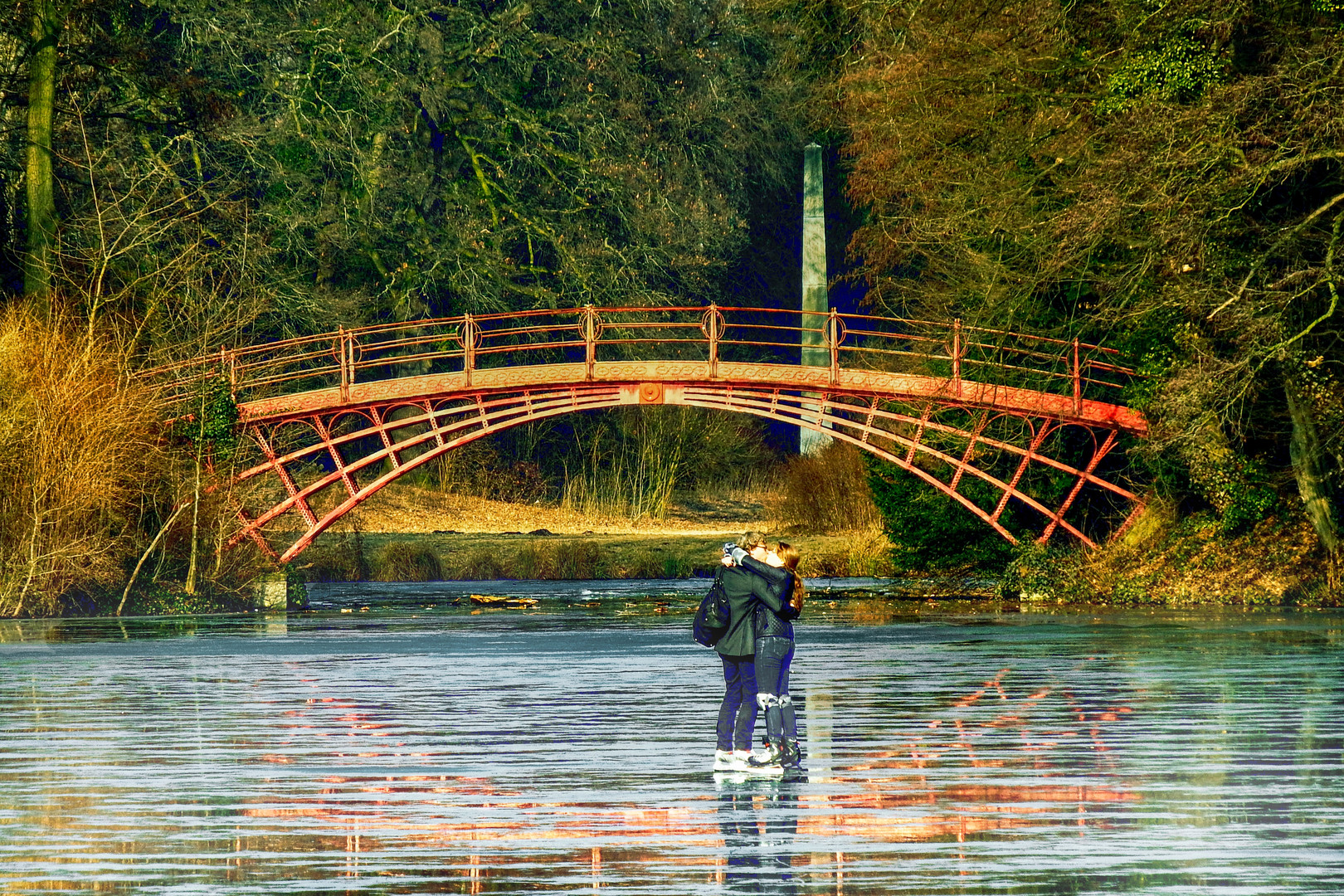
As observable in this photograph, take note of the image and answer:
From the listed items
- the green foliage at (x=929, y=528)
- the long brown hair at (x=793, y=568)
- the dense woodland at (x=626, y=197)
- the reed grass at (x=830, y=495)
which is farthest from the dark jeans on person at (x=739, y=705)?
the reed grass at (x=830, y=495)

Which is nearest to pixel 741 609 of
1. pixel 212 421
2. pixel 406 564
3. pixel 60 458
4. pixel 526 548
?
pixel 60 458

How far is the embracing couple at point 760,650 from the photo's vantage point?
11875 mm

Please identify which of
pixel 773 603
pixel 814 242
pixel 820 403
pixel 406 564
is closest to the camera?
pixel 773 603

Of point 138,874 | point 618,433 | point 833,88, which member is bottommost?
point 138,874

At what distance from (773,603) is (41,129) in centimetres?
2326

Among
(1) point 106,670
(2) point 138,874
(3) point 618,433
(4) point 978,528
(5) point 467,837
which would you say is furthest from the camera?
(3) point 618,433

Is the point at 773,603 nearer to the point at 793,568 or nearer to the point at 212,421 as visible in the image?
the point at 793,568

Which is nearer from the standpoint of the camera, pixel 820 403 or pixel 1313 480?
pixel 1313 480

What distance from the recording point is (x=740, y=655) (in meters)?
12.0

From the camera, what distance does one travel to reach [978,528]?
34281mm

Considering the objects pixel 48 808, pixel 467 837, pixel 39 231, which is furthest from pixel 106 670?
pixel 39 231

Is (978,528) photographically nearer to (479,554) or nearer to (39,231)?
(479,554)

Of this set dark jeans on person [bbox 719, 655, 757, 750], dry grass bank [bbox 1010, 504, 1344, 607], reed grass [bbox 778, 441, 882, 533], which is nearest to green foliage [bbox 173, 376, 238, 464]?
dry grass bank [bbox 1010, 504, 1344, 607]

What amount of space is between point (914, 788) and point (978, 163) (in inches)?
799
